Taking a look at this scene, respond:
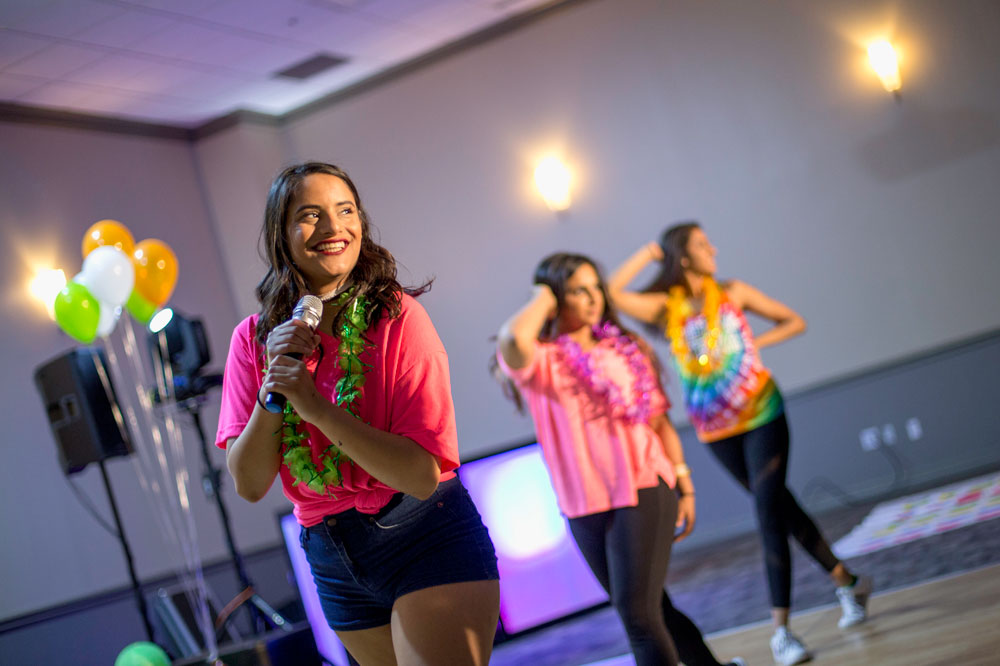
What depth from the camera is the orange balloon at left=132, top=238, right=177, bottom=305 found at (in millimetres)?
Answer: 4418

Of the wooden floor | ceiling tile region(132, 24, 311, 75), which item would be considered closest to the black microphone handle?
the wooden floor

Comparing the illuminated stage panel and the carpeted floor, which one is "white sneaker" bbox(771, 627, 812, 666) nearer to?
the carpeted floor

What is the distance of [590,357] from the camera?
2.91m

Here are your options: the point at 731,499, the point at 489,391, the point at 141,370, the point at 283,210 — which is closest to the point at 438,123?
the point at 489,391

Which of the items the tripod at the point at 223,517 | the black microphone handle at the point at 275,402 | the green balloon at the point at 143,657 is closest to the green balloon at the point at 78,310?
the tripod at the point at 223,517

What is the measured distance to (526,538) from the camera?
4812 mm

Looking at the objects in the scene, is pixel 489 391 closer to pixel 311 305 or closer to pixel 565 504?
pixel 565 504

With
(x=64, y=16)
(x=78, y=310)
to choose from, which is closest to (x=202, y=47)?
(x=64, y=16)

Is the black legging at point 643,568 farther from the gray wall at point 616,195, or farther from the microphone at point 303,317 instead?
the gray wall at point 616,195

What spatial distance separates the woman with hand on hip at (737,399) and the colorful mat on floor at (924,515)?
49.8 inches

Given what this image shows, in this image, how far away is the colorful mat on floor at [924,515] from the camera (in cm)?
445

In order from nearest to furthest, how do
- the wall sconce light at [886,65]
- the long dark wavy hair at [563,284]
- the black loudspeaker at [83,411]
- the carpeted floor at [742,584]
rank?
the long dark wavy hair at [563,284], the carpeted floor at [742,584], the black loudspeaker at [83,411], the wall sconce light at [886,65]

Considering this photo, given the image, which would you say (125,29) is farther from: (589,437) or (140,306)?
(589,437)

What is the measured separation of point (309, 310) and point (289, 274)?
0.44 feet
